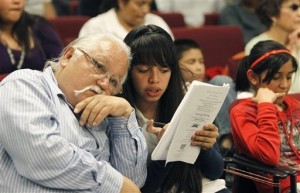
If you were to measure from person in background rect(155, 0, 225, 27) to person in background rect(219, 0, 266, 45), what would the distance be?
10.1 inches

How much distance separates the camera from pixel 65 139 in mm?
1679

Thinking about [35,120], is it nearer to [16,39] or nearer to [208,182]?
[208,182]

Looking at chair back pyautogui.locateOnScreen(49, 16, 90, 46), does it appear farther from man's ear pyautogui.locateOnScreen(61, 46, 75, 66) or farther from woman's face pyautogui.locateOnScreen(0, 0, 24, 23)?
man's ear pyautogui.locateOnScreen(61, 46, 75, 66)

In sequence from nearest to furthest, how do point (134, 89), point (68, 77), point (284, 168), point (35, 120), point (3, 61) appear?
point (35, 120), point (68, 77), point (134, 89), point (284, 168), point (3, 61)

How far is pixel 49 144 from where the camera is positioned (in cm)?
162

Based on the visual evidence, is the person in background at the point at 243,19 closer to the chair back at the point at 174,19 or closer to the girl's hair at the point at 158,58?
the chair back at the point at 174,19

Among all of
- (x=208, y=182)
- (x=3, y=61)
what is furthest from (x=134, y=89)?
(x=3, y=61)

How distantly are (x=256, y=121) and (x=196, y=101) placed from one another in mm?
636

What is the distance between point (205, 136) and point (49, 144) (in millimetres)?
540

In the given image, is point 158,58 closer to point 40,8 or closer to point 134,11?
point 134,11

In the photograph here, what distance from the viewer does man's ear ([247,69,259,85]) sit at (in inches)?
99.0

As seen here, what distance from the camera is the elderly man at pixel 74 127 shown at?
162 cm

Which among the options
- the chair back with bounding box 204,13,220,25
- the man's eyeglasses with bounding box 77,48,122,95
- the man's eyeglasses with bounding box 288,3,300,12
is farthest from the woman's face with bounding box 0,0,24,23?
the chair back with bounding box 204,13,220,25

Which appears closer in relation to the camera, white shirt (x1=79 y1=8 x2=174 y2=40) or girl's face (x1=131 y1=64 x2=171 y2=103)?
girl's face (x1=131 y1=64 x2=171 y2=103)
